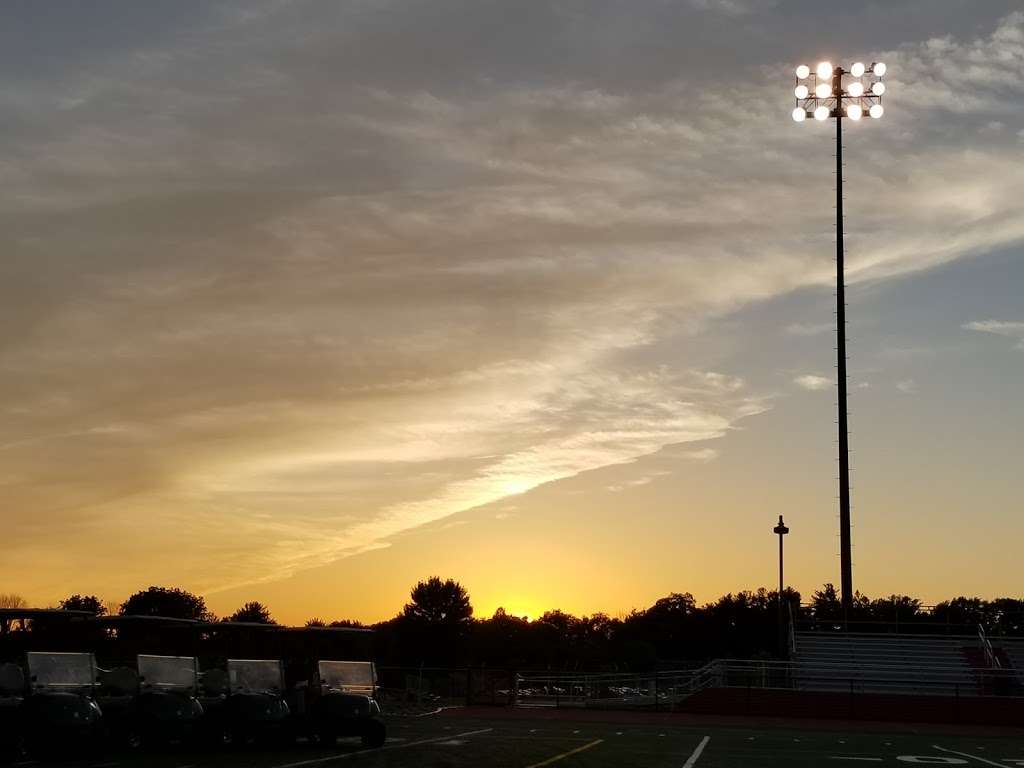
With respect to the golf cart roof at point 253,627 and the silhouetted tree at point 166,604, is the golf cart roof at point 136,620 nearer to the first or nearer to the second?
the golf cart roof at point 253,627

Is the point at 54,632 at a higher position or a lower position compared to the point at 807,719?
higher

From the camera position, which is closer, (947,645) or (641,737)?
(641,737)

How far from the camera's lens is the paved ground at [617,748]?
2397cm

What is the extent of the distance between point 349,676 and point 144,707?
184 inches

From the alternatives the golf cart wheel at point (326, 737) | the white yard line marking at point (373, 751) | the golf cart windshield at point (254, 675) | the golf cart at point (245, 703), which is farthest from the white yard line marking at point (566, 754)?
the golf cart windshield at point (254, 675)

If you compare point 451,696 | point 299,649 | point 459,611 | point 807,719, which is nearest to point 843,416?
point 807,719

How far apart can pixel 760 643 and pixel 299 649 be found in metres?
88.3

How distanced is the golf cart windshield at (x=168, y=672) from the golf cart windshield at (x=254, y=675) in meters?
0.80

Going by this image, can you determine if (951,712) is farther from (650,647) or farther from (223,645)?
(650,647)

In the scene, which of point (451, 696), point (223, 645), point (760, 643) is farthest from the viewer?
point (760, 643)

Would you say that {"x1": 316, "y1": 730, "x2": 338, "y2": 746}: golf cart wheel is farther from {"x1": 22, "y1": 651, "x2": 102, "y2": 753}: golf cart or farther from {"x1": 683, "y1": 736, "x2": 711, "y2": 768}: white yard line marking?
{"x1": 683, "y1": 736, "x2": 711, "y2": 768}: white yard line marking

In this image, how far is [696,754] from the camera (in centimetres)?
2773

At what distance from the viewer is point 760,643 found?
112875 mm

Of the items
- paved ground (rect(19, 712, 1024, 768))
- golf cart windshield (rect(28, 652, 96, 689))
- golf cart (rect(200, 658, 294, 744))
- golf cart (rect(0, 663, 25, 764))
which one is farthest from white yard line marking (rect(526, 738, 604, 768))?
golf cart (rect(0, 663, 25, 764))
